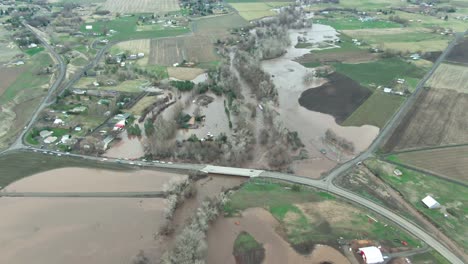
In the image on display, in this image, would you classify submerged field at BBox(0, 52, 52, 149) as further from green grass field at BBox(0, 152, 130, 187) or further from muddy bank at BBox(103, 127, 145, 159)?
muddy bank at BBox(103, 127, 145, 159)

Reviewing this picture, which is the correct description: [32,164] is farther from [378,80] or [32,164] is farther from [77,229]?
[378,80]

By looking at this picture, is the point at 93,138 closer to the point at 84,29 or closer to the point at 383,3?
the point at 84,29

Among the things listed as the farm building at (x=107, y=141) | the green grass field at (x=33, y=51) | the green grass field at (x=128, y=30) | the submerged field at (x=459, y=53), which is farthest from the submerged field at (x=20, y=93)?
the submerged field at (x=459, y=53)

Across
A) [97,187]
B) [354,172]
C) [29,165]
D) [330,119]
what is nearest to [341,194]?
[354,172]

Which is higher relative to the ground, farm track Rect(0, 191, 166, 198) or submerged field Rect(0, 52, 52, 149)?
submerged field Rect(0, 52, 52, 149)

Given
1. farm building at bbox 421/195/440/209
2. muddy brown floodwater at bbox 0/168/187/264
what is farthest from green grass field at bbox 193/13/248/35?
farm building at bbox 421/195/440/209

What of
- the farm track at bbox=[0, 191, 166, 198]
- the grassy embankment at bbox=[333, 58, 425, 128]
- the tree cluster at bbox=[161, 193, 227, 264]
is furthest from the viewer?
the grassy embankment at bbox=[333, 58, 425, 128]

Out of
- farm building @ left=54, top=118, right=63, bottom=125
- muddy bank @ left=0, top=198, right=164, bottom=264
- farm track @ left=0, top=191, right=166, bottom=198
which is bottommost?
muddy bank @ left=0, top=198, right=164, bottom=264
